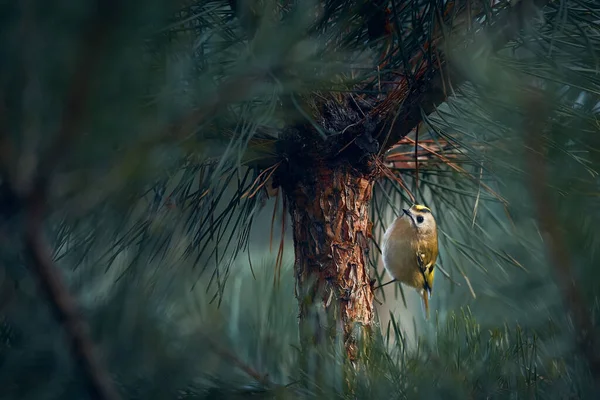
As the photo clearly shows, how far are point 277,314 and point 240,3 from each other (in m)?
0.41

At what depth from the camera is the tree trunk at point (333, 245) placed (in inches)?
39.3

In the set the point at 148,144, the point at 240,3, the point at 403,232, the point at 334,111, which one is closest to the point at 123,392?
the point at 148,144

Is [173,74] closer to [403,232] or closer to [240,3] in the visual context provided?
[240,3]

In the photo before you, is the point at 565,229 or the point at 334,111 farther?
the point at 334,111

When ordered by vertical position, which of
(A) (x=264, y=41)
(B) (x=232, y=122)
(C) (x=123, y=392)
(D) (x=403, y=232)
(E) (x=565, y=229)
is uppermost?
(D) (x=403, y=232)

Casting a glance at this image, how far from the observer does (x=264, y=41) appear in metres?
0.42

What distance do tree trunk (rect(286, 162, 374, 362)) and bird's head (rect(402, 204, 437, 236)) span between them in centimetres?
56

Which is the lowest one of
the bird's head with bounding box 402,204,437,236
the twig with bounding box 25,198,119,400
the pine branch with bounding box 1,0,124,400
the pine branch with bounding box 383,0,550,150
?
the twig with bounding box 25,198,119,400

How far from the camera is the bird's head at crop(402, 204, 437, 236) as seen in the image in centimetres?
159

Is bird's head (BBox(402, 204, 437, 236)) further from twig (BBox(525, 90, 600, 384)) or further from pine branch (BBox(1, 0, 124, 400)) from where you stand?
pine branch (BBox(1, 0, 124, 400))

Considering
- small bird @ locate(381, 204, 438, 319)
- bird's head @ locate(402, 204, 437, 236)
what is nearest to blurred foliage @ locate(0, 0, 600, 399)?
bird's head @ locate(402, 204, 437, 236)

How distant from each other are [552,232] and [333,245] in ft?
1.93

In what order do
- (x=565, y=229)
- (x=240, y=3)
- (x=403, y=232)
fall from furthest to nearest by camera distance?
1. (x=403, y=232)
2. (x=240, y=3)
3. (x=565, y=229)

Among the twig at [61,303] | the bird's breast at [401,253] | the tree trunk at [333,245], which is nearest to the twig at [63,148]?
the twig at [61,303]
